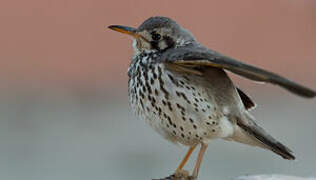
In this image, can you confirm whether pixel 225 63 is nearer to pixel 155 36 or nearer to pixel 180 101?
pixel 180 101

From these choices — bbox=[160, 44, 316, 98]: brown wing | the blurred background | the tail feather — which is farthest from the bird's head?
the blurred background

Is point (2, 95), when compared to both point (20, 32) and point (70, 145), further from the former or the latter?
point (70, 145)

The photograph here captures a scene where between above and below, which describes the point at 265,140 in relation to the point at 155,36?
below

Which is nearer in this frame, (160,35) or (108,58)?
(160,35)

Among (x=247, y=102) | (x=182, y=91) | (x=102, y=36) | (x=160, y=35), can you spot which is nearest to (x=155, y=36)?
(x=160, y=35)

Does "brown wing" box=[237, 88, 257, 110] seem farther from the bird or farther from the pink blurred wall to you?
the pink blurred wall

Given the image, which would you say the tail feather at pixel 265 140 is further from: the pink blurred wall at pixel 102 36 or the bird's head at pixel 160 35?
the pink blurred wall at pixel 102 36

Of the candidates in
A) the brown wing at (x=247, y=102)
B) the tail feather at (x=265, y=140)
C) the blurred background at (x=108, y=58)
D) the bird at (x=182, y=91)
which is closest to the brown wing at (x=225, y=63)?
the bird at (x=182, y=91)
